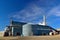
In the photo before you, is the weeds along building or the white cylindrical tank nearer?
the weeds along building

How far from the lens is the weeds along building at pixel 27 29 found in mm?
56406

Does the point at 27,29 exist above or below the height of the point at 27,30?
above

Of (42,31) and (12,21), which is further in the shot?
(12,21)

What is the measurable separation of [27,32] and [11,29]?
26.5ft

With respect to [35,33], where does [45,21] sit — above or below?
above

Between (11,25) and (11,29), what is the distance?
6.34ft

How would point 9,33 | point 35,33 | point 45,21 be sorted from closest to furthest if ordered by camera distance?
point 35,33, point 9,33, point 45,21

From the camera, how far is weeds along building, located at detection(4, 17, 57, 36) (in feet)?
185

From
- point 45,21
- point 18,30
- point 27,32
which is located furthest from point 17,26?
point 45,21

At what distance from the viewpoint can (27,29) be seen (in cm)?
5716

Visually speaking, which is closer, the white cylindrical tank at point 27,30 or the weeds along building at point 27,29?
the weeds along building at point 27,29

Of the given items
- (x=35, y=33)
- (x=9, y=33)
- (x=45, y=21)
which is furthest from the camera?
(x=45, y=21)

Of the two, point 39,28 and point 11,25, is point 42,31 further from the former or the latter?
point 11,25

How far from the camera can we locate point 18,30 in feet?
196
